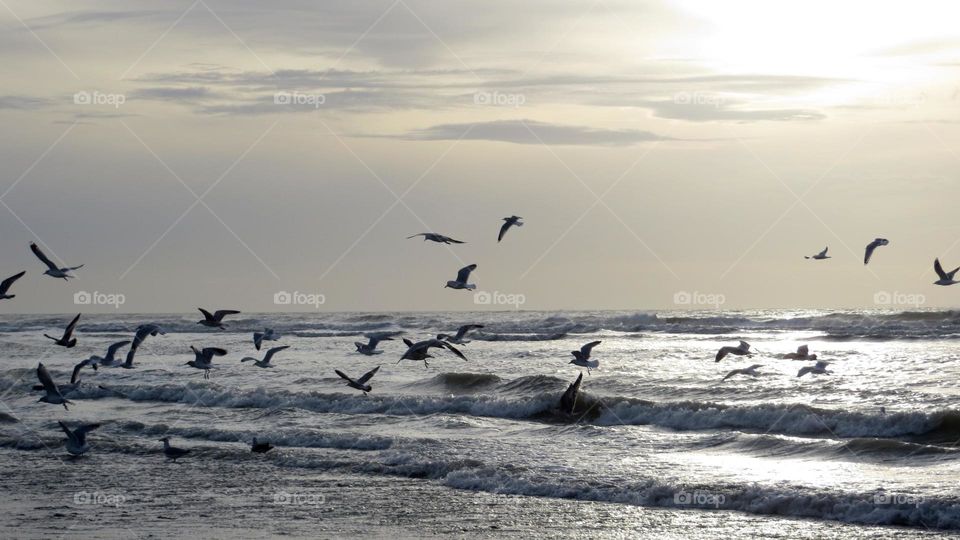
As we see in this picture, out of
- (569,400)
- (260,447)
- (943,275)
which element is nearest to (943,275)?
(943,275)

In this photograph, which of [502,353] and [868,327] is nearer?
[502,353]

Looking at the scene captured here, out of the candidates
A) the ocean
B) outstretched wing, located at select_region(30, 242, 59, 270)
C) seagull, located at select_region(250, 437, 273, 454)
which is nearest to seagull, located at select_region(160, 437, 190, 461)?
the ocean

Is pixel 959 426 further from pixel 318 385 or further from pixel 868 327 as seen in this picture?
pixel 868 327

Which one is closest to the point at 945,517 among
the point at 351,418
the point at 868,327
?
the point at 351,418

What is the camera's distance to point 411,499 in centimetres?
1856

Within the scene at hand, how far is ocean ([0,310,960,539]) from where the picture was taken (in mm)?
16594

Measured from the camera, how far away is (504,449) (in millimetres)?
23125

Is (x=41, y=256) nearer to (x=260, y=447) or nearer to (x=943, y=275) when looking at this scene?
(x=260, y=447)

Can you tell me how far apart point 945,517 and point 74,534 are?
12.0 meters

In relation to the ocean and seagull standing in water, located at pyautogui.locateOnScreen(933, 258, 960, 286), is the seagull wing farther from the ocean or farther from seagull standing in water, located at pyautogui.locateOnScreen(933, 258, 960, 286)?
seagull standing in water, located at pyautogui.locateOnScreen(933, 258, 960, 286)

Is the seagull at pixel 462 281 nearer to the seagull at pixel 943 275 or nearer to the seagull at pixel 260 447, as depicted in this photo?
the seagull at pixel 260 447

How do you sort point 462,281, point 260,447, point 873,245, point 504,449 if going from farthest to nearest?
point 873,245 → point 260,447 → point 504,449 → point 462,281

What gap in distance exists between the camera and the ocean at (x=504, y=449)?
54.4ft

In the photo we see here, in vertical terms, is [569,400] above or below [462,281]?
below
